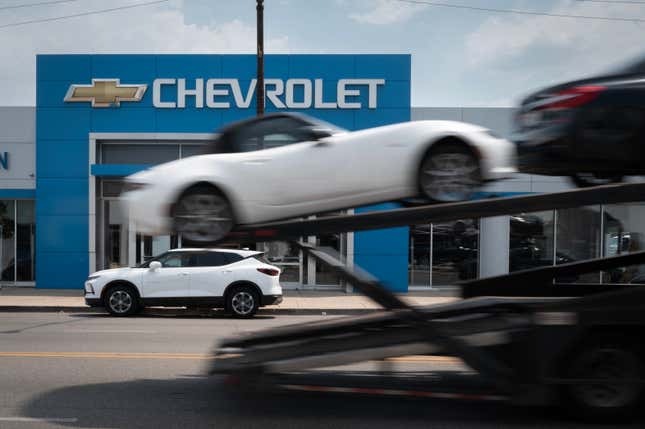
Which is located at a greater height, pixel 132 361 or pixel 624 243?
pixel 624 243

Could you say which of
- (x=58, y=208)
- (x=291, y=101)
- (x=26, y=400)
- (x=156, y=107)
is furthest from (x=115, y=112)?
(x=26, y=400)

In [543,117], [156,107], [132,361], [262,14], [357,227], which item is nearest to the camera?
[357,227]

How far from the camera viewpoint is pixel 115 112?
56.6 feet

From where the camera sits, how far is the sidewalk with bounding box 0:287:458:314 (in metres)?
13.9

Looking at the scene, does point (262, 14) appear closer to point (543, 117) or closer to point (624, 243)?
point (543, 117)

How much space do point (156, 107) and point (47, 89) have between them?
3.46 m

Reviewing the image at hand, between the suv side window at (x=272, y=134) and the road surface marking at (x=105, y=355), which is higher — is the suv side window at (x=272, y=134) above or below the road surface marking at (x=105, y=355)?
above

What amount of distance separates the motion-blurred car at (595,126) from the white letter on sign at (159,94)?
13891 millimetres

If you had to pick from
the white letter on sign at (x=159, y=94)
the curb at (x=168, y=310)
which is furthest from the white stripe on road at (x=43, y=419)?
the white letter on sign at (x=159, y=94)

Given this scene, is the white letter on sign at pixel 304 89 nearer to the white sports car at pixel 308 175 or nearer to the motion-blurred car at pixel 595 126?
the white sports car at pixel 308 175

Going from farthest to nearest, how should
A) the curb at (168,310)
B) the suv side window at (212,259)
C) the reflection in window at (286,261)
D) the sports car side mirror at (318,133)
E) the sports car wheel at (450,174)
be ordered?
1. the reflection in window at (286,261)
2. the curb at (168,310)
3. the suv side window at (212,259)
4. the sports car side mirror at (318,133)
5. the sports car wheel at (450,174)

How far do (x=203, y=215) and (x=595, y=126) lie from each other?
142 inches

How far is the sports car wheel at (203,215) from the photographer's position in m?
5.22

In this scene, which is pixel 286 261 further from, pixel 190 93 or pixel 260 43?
pixel 260 43
